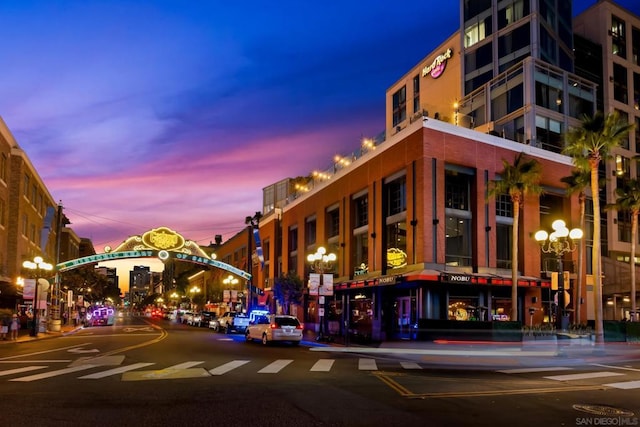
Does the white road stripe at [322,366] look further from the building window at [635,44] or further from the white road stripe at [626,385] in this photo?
the building window at [635,44]

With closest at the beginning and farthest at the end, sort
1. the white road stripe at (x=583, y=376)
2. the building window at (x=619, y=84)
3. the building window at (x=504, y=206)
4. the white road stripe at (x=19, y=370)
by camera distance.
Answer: the white road stripe at (x=583, y=376) < the white road stripe at (x=19, y=370) < the building window at (x=504, y=206) < the building window at (x=619, y=84)

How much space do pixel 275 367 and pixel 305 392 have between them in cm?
558

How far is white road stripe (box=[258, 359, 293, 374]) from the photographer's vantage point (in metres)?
16.6

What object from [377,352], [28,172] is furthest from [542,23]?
[28,172]

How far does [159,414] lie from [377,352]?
679 inches

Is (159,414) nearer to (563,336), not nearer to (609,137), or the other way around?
(563,336)

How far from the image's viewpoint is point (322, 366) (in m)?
18.3

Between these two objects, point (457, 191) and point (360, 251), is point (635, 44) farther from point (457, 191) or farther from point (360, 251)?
point (360, 251)

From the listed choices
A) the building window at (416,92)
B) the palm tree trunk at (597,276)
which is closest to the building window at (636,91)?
the building window at (416,92)

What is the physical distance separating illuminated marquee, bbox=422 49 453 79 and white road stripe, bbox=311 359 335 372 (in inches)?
1932

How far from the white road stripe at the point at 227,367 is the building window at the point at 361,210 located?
82.2ft

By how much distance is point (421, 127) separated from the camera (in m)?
35.2

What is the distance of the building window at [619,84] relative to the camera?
2380 inches

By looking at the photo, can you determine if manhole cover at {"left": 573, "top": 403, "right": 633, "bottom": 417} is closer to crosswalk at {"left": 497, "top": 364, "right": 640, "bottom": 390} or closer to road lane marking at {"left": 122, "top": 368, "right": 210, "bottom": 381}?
crosswalk at {"left": 497, "top": 364, "right": 640, "bottom": 390}
